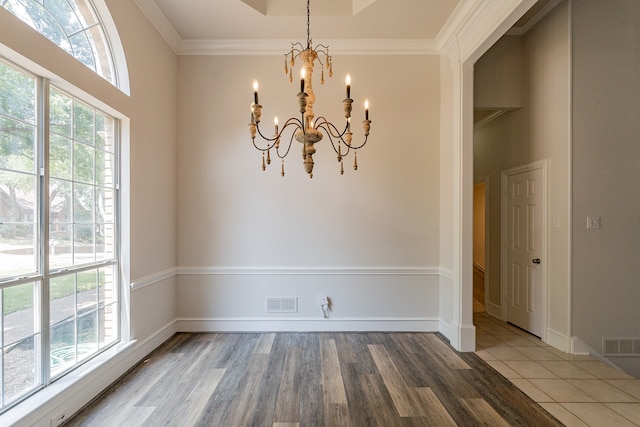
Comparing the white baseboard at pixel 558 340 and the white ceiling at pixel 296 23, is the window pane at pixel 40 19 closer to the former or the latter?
the white ceiling at pixel 296 23

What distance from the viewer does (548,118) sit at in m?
3.09

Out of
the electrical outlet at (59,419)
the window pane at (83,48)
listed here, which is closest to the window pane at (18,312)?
the electrical outlet at (59,419)

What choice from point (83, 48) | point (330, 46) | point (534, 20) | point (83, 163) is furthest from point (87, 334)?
point (534, 20)

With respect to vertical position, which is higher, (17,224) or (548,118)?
(548,118)

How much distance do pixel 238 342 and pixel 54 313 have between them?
5.36 feet

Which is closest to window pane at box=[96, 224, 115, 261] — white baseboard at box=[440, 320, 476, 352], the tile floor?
white baseboard at box=[440, 320, 476, 352]

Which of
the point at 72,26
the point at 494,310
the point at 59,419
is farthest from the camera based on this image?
the point at 494,310

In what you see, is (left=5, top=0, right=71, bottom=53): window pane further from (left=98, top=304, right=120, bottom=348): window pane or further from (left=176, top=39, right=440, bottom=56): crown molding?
(left=98, top=304, right=120, bottom=348): window pane

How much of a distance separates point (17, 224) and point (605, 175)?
4930 millimetres

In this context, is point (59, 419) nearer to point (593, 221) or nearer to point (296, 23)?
point (296, 23)

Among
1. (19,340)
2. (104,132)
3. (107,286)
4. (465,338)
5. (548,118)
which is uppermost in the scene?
(548,118)

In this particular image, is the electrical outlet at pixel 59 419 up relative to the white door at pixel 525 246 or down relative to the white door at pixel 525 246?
down

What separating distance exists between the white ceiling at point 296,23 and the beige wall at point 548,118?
47 cm

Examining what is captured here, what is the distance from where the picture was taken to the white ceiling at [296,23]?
271cm
